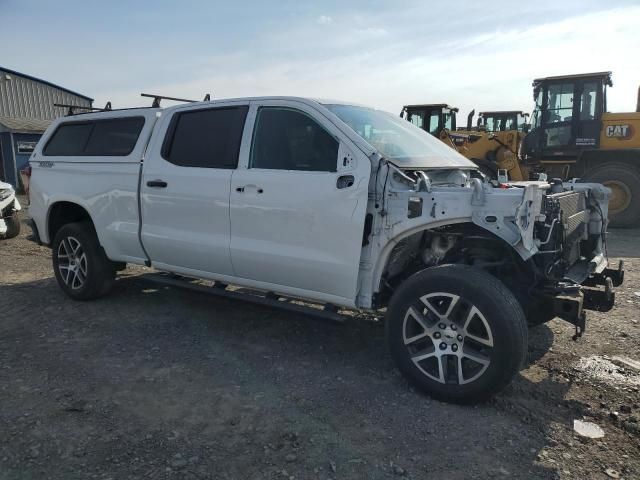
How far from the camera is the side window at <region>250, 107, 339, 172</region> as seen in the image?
3.76m

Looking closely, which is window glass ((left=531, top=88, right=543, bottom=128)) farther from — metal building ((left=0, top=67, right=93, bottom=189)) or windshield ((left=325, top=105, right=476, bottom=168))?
metal building ((left=0, top=67, right=93, bottom=189))

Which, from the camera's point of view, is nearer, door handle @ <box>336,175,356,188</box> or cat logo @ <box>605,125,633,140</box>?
door handle @ <box>336,175,356,188</box>

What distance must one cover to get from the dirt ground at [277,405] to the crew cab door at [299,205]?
700mm

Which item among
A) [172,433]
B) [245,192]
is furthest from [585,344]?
[172,433]

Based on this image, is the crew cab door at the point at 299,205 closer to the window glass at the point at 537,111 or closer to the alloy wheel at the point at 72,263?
the alloy wheel at the point at 72,263

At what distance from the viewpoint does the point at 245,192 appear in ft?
13.2

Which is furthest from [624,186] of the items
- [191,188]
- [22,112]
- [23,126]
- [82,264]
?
[22,112]

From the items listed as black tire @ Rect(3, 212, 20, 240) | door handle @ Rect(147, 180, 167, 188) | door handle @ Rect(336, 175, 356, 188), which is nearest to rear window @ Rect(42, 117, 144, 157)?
door handle @ Rect(147, 180, 167, 188)

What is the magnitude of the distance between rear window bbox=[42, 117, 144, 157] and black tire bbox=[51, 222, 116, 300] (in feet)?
2.69

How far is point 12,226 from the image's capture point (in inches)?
363

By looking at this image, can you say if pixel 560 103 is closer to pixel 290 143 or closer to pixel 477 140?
pixel 477 140

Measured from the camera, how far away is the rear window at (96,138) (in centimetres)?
502

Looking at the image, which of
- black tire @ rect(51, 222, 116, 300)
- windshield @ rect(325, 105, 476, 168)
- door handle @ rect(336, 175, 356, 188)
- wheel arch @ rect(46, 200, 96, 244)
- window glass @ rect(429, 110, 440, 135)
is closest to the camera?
Answer: door handle @ rect(336, 175, 356, 188)

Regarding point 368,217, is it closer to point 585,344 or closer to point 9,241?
point 585,344
